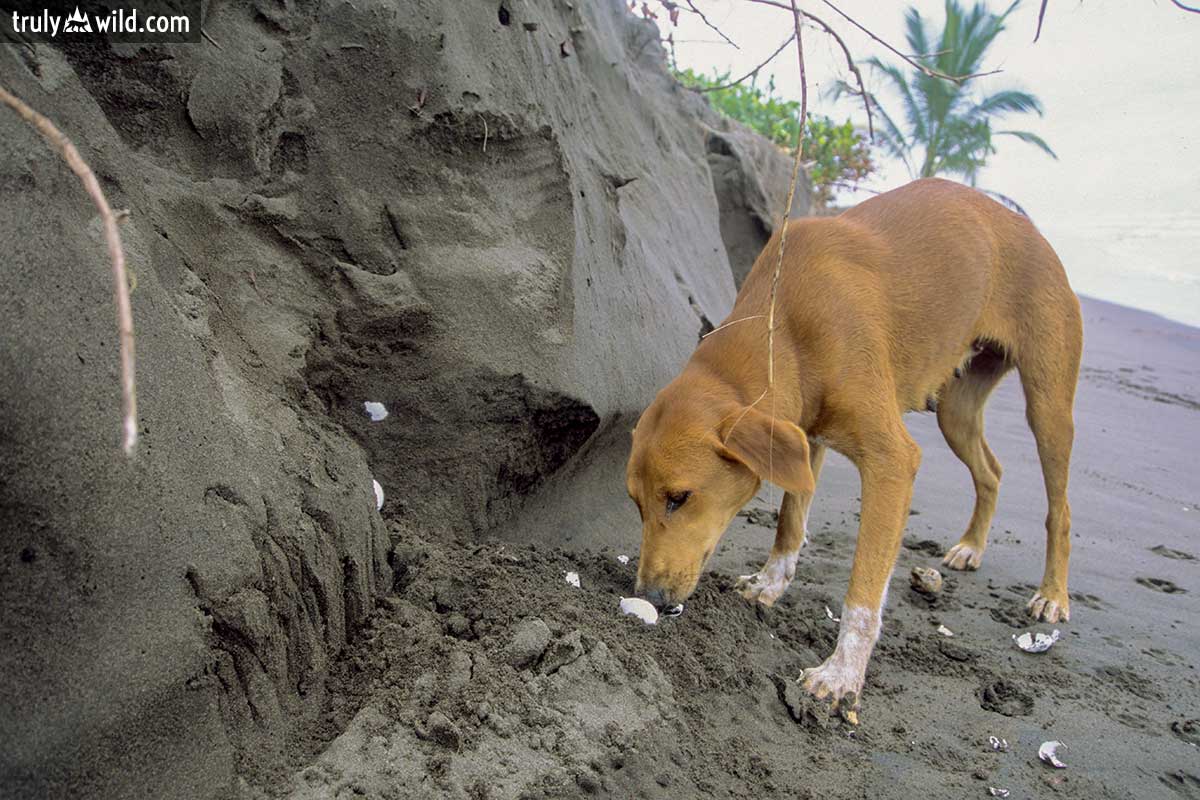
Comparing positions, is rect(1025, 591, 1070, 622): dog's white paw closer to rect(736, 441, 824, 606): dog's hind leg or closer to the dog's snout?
rect(736, 441, 824, 606): dog's hind leg

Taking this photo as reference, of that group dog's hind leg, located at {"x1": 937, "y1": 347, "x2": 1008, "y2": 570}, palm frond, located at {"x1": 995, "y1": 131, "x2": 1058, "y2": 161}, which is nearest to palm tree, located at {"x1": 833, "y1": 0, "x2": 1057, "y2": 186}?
palm frond, located at {"x1": 995, "y1": 131, "x2": 1058, "y2": 161}

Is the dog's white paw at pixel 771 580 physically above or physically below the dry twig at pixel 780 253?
below

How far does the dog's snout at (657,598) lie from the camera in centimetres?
336

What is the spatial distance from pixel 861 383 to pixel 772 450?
697mm

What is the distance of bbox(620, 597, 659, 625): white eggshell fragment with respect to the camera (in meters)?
3.31

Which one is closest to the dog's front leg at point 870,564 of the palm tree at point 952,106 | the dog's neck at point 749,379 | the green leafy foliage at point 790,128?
the dog's neck at point 749,379

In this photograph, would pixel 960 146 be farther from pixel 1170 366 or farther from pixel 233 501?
pixel 233 501

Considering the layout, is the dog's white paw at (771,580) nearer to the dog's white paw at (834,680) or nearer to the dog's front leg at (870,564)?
the dog's front leg at (870,564)

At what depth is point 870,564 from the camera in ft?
11.5

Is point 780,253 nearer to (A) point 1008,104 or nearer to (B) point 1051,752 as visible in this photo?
(B) point 1051,752

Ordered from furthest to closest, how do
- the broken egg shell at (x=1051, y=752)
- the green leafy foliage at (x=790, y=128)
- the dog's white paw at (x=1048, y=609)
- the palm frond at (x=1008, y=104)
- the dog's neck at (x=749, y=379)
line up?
the palm frond at (x=1008, y=104)
the green leafy foliage at (x=790, y=128)
the dog's white paw at (x=1048, y=609)
the dog's neck at (x=749, y=379)
the broken egg shell at (x=1051, y=752)

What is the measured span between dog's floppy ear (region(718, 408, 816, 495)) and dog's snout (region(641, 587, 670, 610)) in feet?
1.91

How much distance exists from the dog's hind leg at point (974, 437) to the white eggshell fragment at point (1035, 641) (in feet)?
2.92

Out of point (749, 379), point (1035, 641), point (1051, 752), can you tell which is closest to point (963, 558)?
point (1035, 641)
